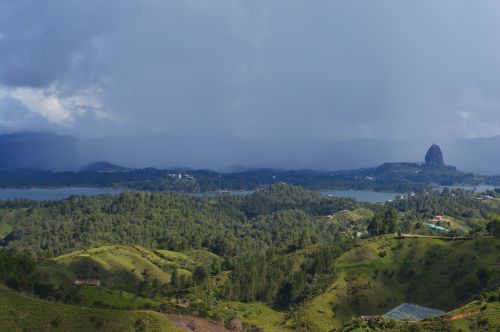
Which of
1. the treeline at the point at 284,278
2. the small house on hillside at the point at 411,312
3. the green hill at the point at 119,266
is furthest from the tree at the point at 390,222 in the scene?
the green hill at the point at 119,266

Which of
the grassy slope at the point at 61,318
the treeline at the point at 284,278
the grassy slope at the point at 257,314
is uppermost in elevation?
the grassy slope at the point at 61,318

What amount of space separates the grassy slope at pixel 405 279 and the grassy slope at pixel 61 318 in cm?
3341

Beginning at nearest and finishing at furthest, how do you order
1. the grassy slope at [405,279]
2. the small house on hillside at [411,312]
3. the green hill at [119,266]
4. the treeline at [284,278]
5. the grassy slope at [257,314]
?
1. the small house on hillside at [411,312]
2. the grassy slope at [257,314]
3. the grassy slope at [405,279]
4. the treeline at [284,278]
5. the green hill at [119,266]

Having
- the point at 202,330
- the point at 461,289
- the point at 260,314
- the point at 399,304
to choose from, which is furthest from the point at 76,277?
the point at 461,289

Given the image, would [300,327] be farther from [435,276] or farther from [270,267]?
[270,267]

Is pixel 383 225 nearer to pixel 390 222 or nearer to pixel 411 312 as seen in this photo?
pixel 390 222

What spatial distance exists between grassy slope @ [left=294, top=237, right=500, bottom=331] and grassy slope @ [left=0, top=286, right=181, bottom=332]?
110 ft

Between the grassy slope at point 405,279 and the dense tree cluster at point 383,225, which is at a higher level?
the dense tree cluster at point 383,225

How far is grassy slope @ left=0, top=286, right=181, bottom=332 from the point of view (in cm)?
5644

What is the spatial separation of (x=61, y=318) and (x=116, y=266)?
73.6 metres

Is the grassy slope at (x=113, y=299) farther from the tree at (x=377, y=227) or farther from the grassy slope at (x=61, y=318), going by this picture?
the tree at (x=377, y=227)

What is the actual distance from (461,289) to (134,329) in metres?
56.8

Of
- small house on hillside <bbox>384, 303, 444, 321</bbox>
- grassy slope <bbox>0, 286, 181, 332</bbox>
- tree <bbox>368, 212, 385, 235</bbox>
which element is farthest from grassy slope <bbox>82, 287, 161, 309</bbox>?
tree <bbox>368, 212, 385, 235</bbox>

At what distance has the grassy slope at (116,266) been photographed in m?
113
